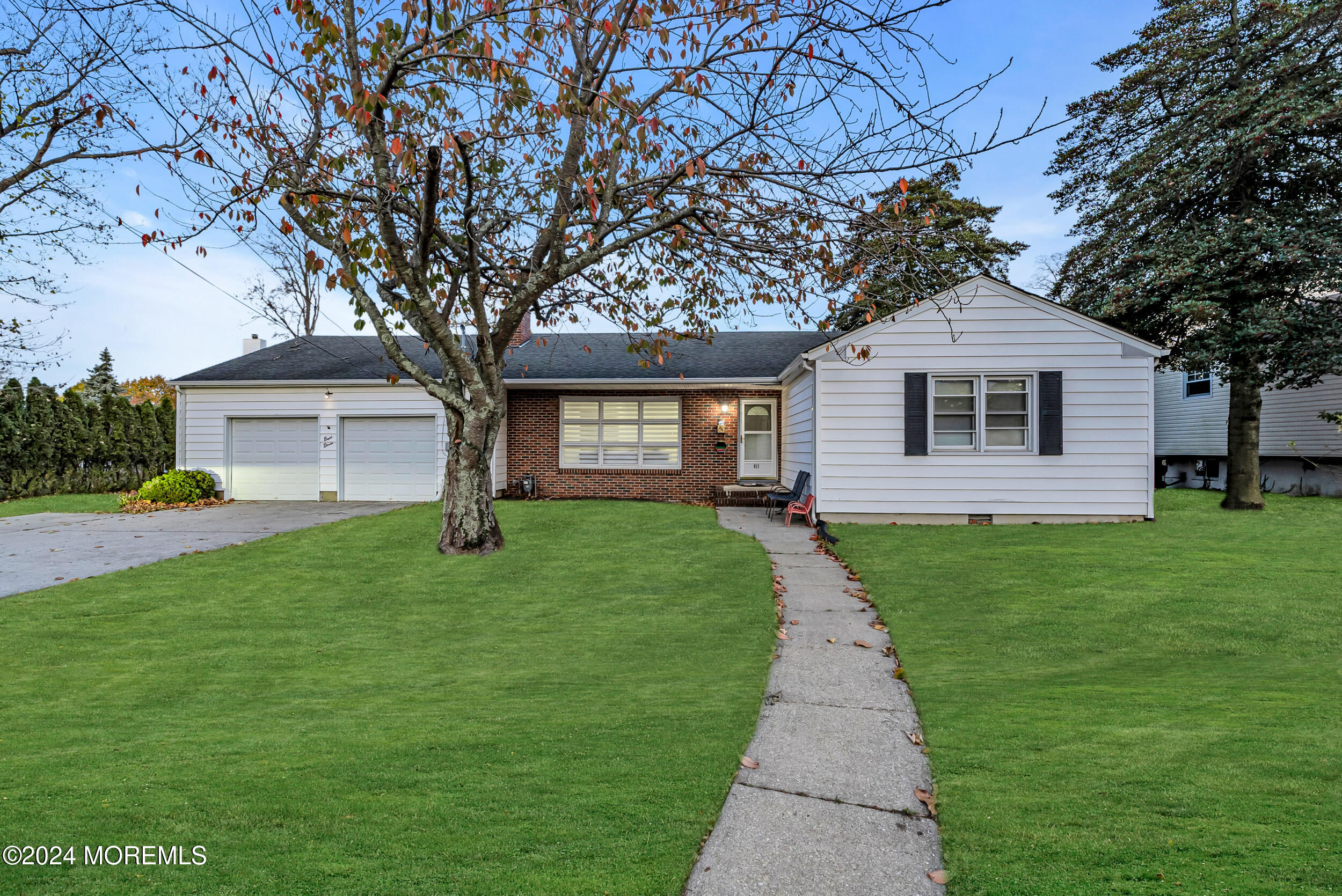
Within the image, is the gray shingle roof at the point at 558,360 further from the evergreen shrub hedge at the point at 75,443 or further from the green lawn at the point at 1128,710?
the green lawn at the point at 1128,710

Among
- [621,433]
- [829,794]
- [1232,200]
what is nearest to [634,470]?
[621,433]

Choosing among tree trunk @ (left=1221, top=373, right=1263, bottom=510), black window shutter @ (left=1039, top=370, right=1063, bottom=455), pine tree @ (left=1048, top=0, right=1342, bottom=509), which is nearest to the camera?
black window shutter @ (left=1039, top=370, right=1063, bottom=455)

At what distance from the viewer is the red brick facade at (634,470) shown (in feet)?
56.7

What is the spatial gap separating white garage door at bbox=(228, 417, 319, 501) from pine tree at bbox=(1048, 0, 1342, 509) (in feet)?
62.1

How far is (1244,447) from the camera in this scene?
15383 millimetres

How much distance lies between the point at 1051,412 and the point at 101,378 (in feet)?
149

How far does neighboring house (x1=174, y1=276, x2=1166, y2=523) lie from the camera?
12.5 metres

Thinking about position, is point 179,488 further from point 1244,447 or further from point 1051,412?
point 1244,447

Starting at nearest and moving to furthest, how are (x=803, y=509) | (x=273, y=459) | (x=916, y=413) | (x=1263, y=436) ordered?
(x=916, y=413), (x=803, y=509), (x=273, y=459), (x=1263, y=436)

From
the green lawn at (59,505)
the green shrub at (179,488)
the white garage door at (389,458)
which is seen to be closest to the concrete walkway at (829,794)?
the white garage door at (389,458)

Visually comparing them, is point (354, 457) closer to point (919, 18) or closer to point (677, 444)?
point (677, 444)

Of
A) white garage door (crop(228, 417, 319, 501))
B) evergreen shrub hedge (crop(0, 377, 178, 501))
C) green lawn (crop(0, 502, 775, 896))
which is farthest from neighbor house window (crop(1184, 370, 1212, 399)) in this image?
evergreen shrub hedge (crop(0, 377, 178, 501))

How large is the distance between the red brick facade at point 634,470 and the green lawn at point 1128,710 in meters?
7.79

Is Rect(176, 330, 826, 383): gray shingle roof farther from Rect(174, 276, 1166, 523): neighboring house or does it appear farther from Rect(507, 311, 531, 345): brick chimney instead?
Rect(507, 311, 531, 345): brick chimney
